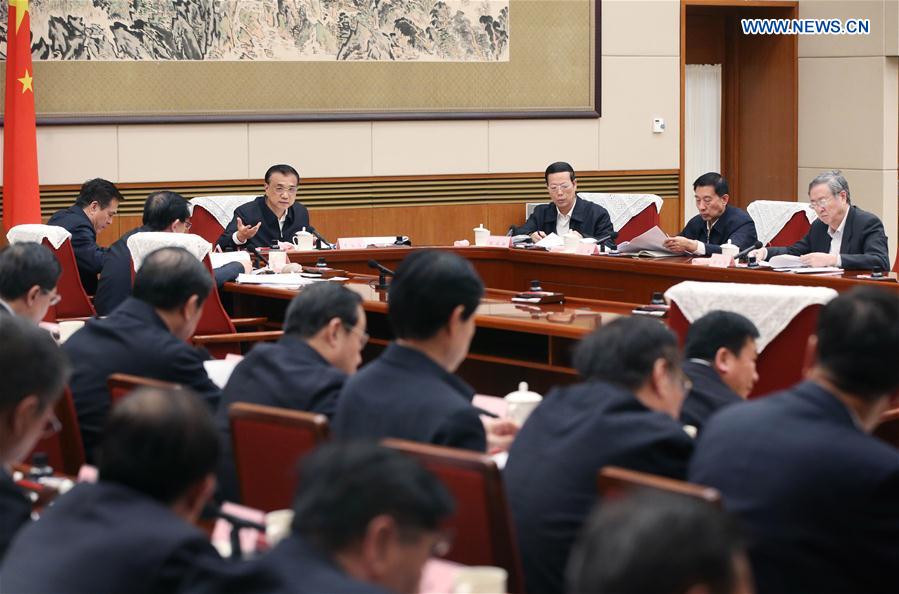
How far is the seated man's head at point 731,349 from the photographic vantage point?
3484 millimetres

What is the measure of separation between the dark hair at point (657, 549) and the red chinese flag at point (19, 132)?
7328mm

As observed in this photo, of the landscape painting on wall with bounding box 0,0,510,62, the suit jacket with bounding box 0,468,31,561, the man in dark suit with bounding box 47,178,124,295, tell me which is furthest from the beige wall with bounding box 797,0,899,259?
the suit jacket with bounding box 0,468,31,561

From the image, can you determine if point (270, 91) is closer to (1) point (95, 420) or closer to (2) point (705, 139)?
(2) point (705, 139)

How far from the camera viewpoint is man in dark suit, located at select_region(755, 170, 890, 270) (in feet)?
23.1

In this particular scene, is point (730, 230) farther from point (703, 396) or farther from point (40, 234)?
point (703, 396)

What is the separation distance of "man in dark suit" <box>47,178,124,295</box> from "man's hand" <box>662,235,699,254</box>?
2.98 m

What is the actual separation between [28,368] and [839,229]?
552 cm

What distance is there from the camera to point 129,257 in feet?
21.5

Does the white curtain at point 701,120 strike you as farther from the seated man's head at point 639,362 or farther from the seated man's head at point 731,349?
the seated man's head at point 639,362

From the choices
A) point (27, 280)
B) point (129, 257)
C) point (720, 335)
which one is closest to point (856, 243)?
point (129, 257)

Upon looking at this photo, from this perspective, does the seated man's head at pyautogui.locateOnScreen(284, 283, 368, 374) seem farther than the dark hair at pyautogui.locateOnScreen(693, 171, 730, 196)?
No

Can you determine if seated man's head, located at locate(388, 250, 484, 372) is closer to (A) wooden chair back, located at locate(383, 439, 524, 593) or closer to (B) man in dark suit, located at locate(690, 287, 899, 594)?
(A) wooden chair back, located at locate(383, 439, 524, 593)

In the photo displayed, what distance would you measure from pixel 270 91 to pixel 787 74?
432 centimetres

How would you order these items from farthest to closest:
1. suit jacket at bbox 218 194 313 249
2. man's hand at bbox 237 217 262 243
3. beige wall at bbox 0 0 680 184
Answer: beige wall at bbox 0 0 680 184 → suit jacket at bbox 218 194 313 249 → man's hand at bbox 237 217 262 243
